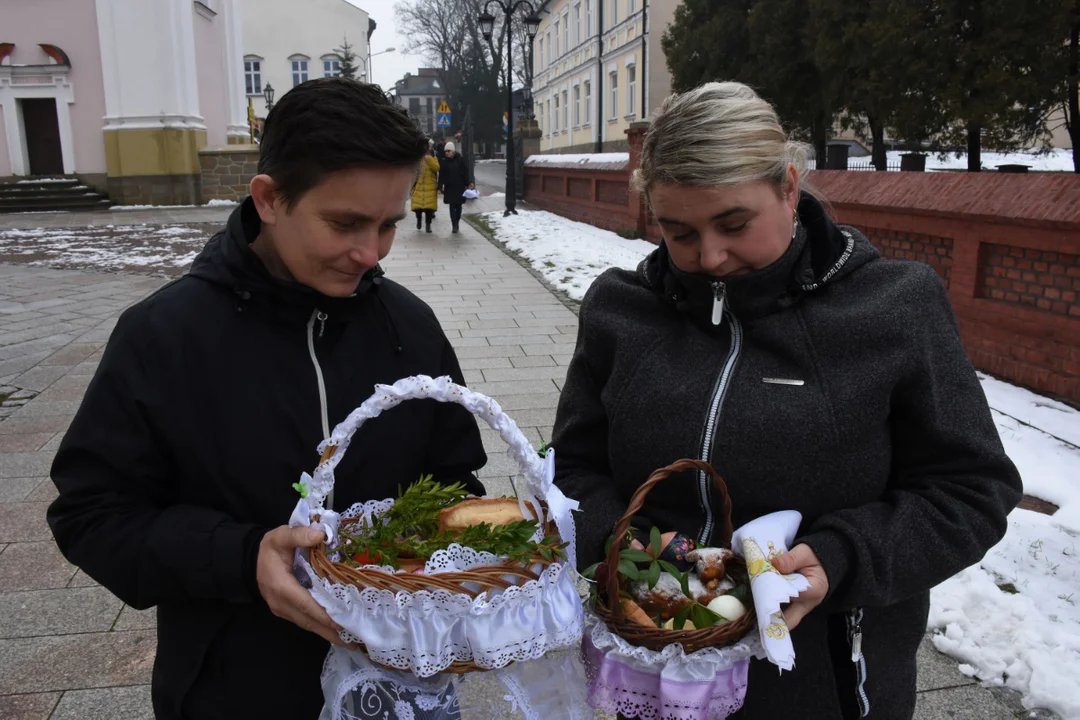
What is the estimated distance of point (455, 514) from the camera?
151 cm


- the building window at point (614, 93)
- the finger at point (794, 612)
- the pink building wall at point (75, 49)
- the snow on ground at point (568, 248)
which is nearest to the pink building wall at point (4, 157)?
the pink building wall at point (75, 49)

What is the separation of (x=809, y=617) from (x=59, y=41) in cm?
2654

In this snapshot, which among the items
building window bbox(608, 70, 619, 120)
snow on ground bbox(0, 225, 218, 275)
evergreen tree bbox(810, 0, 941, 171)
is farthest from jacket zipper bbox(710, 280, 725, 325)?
building window bbox(608, 70, 619, 120)

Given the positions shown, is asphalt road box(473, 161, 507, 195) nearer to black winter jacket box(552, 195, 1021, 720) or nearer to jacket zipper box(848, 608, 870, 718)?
black winter jacket box(552, 195, 1021, 720)

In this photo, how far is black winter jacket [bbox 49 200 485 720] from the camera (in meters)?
1.46

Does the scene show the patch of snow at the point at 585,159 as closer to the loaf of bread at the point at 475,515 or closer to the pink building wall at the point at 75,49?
the pink building wall at the point at 75,49

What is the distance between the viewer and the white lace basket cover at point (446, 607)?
1294 mm

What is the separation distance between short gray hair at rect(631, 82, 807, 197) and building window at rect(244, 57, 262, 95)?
5041 cm

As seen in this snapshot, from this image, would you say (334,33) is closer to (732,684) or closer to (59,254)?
(59,254)

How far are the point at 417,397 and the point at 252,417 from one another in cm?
34

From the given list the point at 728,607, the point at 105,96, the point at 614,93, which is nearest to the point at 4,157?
the point at 105,96

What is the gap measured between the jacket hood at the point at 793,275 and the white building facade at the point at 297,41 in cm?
4896

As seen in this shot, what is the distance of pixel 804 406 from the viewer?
1.61 meters

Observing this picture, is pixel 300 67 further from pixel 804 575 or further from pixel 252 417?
pixel 804 575
